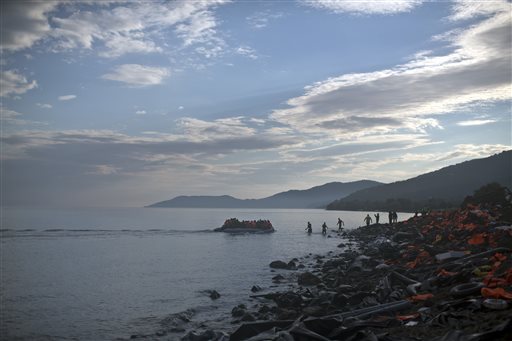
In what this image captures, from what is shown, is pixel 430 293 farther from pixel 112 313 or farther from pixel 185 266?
pixel 185 266

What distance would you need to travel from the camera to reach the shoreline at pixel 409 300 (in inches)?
368

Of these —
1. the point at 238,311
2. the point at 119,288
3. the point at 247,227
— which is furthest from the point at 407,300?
the point at 247,227

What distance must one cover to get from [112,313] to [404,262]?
52.2 feet

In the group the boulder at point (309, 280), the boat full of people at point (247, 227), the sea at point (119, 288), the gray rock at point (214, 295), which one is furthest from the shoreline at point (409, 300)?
the boat full of people at point (247, 227)

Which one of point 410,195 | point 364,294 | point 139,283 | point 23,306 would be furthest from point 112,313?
point 410,195

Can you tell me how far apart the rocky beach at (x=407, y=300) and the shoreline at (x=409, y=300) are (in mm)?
23

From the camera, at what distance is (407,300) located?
12852 mm

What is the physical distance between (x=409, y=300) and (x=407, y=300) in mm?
69

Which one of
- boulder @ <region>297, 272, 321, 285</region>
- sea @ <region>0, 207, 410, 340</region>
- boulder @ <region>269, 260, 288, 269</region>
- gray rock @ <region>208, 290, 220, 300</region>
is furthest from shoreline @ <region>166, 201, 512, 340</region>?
boulder @ <region>269, 260, 288, 269</region>

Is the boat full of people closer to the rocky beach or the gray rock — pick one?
the rocky beach

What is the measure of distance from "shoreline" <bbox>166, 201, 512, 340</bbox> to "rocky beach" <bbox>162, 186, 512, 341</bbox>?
0.08 ft

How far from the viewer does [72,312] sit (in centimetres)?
1948

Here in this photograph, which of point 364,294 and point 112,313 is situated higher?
point 364,294

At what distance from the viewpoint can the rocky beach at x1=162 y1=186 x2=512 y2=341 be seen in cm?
929
